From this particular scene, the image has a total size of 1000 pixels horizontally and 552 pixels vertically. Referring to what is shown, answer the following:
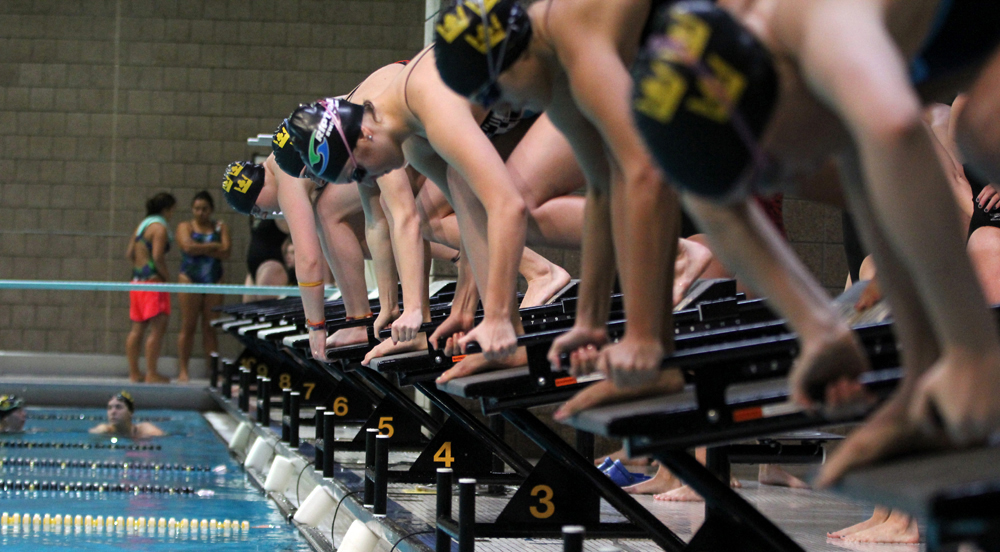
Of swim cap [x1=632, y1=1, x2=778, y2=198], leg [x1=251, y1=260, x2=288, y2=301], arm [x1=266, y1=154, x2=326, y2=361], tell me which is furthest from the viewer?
leg [x1=251, y1=260, x2=288, y2=301]

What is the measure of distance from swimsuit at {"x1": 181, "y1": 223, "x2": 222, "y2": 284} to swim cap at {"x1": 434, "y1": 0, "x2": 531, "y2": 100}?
9.62 m

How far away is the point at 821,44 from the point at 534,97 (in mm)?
1073

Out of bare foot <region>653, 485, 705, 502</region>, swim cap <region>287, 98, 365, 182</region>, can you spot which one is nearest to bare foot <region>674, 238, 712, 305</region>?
swim cap <region>287, 98, 365, 182</region>

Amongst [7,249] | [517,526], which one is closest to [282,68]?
[7,249]

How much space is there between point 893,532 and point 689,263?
1026mm

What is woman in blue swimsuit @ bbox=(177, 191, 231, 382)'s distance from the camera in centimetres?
1166

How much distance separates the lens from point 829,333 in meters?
1.61

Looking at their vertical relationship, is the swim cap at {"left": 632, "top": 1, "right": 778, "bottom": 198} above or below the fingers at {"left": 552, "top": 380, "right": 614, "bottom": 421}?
above

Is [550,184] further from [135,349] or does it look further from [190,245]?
[190,245]

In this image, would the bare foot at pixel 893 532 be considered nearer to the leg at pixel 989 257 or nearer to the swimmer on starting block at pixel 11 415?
the leg at pixel 989 257

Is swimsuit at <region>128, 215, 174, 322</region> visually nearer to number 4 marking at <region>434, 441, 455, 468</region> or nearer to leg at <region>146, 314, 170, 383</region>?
leg at <region>146, 314, 170, 383</region>

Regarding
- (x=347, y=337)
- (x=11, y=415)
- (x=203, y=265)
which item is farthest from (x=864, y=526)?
(x=203, y=265)

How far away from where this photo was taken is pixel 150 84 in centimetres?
1323

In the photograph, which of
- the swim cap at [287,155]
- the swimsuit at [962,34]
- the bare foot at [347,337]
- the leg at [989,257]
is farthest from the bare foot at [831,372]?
the bare foot at [347,337]
